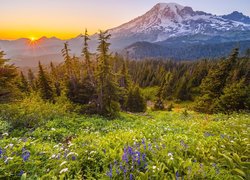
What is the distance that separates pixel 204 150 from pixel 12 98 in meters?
18.2

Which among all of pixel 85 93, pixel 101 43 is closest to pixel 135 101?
pixel 85 93

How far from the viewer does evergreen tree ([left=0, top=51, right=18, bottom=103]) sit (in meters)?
17.0

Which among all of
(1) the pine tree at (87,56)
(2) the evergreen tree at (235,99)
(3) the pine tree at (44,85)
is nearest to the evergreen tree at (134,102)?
(3) the pine tree at (44,85)

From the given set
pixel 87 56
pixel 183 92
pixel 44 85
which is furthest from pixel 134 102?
pixel 183 92

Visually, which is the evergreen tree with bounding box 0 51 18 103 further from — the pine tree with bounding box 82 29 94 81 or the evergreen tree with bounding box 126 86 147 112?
the evergreen tree with bounding box 126 86 147 112

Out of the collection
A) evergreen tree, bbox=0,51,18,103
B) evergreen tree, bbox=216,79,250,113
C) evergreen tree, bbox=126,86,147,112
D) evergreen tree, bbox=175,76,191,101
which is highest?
evergreen tree, bbox=0,51,18,103

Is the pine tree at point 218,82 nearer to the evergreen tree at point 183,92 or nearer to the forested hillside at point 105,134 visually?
the forested hillside at point 105,134

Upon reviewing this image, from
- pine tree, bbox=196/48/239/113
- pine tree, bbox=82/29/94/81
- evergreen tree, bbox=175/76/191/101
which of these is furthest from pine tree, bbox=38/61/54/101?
evergreen tree, bbox=175/76/191/101

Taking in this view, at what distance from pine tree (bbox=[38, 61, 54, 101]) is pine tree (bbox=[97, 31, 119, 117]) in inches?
493

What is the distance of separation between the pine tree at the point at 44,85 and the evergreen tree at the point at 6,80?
11.1 metres

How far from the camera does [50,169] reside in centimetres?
451

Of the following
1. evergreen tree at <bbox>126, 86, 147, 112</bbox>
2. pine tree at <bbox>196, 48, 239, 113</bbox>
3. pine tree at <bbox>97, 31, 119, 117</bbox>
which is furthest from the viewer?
evergreen tree at <bbox>126, 86, 147, 112</bbox>

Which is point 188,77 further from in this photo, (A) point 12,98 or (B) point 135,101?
(A) point 12,98

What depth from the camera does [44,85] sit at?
1174 inches
